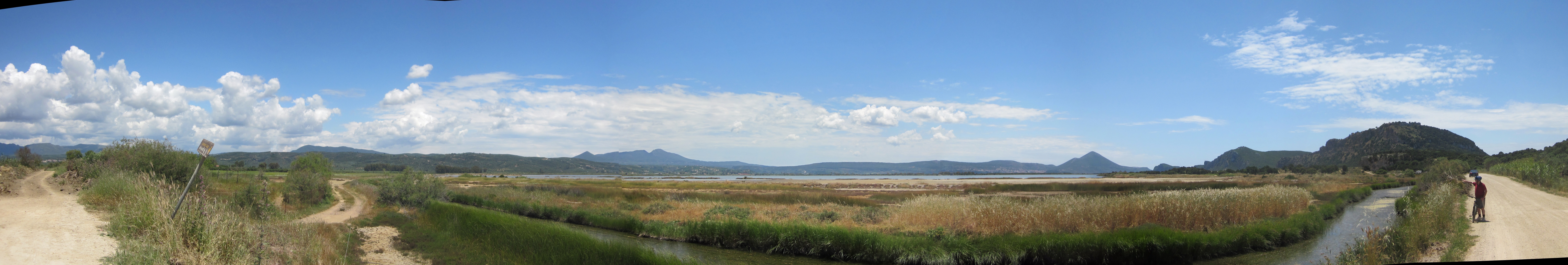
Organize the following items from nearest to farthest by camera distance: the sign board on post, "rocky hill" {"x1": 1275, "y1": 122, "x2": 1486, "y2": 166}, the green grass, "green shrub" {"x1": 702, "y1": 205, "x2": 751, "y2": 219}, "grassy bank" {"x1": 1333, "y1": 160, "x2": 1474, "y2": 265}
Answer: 1. the sign board on post
2. "grassy bank" {"x1": 1333, "y1": 160, "x2": 1474, "y2": 265}
3. the green grass
4. "green shrub" {"x1": 702, "y1": 205, "x2": 751, "y2": 219}
5. "rocky hill" {"x1": 1275, "y1": 122, "x2": 1486, "y2": 166}

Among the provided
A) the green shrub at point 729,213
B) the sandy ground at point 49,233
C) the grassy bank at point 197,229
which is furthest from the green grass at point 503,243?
the green shrub at point 729,213

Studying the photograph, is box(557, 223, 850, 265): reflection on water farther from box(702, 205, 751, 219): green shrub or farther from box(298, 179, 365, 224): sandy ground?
box(298, 179, 365, 224): sandy ground

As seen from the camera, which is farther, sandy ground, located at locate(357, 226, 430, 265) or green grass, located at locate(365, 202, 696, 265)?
sandy ground, located at locate(357, 226, 430, 265)

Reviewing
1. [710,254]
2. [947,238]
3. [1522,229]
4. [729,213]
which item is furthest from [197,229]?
[1522,229]

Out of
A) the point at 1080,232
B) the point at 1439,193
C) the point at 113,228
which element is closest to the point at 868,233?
the point at 1080,232

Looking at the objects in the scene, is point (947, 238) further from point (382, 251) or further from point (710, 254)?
point (382, 251)

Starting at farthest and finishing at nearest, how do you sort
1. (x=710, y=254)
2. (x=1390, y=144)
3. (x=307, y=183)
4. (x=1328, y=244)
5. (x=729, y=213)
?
(x=1390, y=144) < (x=307, y=183) < (x=729, y=213) < (x=710, y=254) < (x=1328, y=244)

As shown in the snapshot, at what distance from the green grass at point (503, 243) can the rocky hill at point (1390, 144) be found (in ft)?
238

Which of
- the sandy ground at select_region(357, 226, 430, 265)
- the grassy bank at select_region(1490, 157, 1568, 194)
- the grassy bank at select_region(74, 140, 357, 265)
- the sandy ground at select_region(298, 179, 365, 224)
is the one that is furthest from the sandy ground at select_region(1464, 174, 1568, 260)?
the sandy ground at select_region(298, 179, 365, 224)

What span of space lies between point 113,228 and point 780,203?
2931 cm

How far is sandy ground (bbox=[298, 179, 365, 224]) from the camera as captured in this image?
22.4 m

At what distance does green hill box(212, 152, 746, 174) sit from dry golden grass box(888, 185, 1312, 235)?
220 ft

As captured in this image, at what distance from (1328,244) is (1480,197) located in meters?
4.56

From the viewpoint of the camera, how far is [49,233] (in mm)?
10578
